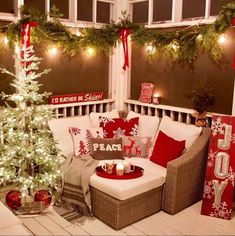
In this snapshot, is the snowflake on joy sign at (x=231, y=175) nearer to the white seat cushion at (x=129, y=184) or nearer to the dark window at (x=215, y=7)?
the white seat cushion at (x=129, y=184)

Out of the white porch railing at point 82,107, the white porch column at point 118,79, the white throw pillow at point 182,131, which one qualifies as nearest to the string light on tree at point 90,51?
the white porch column at point 118,79

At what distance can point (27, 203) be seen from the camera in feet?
10.8

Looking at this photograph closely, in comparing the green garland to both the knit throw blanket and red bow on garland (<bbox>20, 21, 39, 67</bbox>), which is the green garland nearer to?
red bow on garland (<bbox>20, 21, 39, 67</bbox>)

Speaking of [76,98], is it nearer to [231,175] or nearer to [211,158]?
[211,158]

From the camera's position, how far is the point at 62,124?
3963mm

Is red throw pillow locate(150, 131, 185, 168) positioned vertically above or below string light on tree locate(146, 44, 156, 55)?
below

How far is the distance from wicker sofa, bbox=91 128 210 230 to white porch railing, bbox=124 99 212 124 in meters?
Answer: 0.58

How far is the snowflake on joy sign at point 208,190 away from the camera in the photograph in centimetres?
339

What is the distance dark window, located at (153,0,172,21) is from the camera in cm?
438

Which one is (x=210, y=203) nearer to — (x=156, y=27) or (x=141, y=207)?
(x=141, y=207)

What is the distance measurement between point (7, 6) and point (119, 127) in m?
2.05

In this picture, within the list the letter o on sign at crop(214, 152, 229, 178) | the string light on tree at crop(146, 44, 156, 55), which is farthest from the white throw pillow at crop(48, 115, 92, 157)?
the letter o on sign at crop(214, 152, 229, 178)

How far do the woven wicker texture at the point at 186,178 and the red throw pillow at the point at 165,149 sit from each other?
0.37ft

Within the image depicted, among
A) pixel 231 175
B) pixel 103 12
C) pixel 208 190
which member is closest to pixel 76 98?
pixel 103 12
